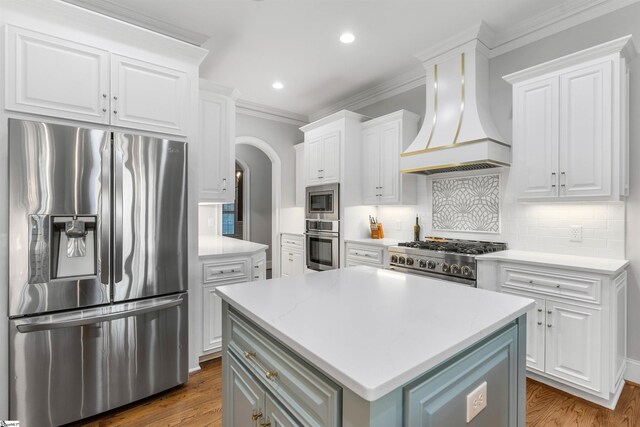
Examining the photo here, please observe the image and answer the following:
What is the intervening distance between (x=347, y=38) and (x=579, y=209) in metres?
2.51

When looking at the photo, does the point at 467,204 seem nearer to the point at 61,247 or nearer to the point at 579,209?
the point at 579,209

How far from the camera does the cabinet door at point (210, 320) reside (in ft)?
8.93

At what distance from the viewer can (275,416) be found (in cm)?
106

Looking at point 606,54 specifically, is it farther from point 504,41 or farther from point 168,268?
point 168,268

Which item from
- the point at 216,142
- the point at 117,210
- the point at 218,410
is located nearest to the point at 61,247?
the point at 117,210

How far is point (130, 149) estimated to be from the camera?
6.89 feet

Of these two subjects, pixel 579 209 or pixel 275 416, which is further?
pixel 579 209

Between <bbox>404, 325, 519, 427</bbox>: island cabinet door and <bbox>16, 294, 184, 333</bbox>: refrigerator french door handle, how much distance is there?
1904 mm

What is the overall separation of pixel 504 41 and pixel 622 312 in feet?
8.13

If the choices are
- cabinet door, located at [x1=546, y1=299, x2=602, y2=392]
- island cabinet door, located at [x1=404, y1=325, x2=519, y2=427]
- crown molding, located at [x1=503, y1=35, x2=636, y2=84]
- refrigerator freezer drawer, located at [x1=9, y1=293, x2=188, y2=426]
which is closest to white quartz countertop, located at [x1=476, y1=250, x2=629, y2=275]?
cabinet door, located at [x1=546, y1=299, x2=602, y2=392]

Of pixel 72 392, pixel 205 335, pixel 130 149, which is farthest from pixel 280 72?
pixel 72 392

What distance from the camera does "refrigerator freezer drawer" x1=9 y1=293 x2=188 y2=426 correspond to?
1827 millimetres

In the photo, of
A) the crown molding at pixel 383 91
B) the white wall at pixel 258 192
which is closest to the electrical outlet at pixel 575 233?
the crown molding at pixel 383 91

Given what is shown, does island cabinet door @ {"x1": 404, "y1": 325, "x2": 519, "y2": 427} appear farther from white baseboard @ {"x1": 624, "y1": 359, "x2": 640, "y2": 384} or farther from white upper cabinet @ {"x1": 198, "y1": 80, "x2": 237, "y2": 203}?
white upper cabinet @ {"x1": 198, "y1": 80, "x2": 237, "y2": 203}
